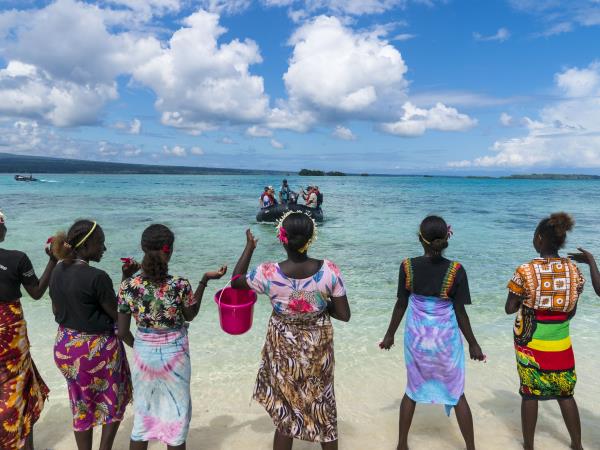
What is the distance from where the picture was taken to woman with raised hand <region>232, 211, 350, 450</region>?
9.71ft

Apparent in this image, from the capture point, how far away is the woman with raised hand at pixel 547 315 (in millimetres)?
3316

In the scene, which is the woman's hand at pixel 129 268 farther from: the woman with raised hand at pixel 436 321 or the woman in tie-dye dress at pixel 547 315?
the woman in tie-dye dress at pixel 547 315

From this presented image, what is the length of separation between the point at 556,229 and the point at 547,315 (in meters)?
0.63

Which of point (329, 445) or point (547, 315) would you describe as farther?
point (547, 315)

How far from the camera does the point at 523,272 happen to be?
337 cm

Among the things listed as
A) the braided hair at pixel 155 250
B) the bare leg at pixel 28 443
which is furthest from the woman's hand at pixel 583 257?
the bare leg at pixel 28 443

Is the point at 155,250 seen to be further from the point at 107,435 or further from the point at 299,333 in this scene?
the point at 107,435

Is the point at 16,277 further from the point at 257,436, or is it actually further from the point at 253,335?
the point at 253,335

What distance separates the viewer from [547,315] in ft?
11.1

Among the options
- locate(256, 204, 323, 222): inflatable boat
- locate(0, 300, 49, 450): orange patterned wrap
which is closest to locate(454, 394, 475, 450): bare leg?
locate(0, 300, 49, 450): orange patterned wrap

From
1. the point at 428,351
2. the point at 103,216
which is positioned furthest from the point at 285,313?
the point at 103,216

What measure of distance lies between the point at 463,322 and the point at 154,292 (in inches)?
85.5

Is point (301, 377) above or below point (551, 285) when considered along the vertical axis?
below

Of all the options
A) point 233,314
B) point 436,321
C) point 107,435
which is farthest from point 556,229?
point 107,435
